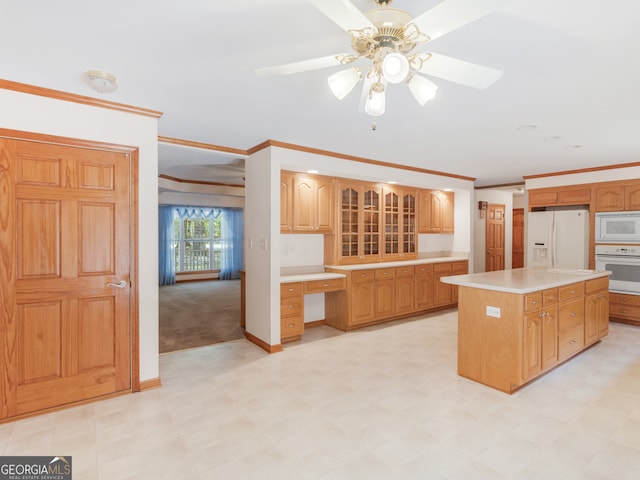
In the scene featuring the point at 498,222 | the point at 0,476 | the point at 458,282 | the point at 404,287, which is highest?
the point at 498,222

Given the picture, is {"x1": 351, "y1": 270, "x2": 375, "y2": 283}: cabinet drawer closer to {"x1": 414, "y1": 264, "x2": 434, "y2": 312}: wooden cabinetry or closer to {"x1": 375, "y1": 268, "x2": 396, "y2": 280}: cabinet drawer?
{"x1": 375, "y1": 268, "x2": 396, "y2": 280}: cabinet drawer

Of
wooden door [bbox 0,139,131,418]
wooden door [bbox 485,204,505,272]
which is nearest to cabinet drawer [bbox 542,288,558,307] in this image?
wooden door [bbox 0,139,131,418]

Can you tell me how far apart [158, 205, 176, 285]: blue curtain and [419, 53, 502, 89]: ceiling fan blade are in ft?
28.7

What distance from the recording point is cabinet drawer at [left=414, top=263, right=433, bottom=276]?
5570mm

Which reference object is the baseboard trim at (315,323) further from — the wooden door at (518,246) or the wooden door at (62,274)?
the wooden door at (518,246)

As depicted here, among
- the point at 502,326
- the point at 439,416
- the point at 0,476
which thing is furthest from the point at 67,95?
the point at 502,326

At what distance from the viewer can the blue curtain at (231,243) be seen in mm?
10336

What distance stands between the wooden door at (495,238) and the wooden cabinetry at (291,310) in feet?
16.1

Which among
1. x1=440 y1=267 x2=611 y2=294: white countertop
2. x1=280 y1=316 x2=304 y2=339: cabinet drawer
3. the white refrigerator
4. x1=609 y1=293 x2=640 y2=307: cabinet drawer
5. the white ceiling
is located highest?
the white ceiling

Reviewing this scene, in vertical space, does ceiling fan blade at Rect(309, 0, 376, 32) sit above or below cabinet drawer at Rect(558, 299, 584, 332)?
above

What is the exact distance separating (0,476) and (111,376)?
3.04ft

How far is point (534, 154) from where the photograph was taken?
452 centimetres

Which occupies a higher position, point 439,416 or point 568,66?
point 568,66

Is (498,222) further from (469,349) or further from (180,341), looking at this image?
(180,341)
